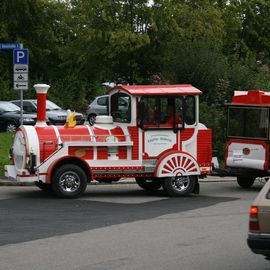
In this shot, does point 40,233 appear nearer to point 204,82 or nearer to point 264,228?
point 264,228

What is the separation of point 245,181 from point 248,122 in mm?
1606

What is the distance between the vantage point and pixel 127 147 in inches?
698

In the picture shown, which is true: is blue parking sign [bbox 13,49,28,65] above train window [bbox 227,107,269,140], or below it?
above

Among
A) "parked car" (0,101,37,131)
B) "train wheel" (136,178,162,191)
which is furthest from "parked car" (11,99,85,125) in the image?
"train wheel" (136,178,162,191)

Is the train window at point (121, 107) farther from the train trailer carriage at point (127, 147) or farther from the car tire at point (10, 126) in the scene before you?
the car tire at point (10, 126)

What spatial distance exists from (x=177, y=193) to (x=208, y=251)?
7.24 m

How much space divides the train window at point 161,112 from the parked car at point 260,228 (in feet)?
30.0

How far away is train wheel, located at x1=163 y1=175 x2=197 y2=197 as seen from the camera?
59.2 ft

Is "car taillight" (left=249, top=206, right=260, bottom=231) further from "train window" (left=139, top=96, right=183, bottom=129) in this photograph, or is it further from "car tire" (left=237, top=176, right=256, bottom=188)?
"car tire" (left=237, top=176, right=256, bottom=188)

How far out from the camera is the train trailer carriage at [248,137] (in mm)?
20141

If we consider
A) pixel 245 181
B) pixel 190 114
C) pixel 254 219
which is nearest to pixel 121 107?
pixel 190 114

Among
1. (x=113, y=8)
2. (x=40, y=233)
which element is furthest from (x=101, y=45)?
(x=40, y=233)

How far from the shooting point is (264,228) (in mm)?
8648

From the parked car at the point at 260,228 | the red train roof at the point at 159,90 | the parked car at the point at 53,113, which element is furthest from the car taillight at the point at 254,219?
the parked car at the point at 53,113
